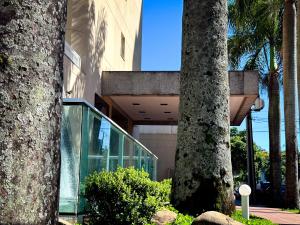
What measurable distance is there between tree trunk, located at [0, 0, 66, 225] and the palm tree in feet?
71.2

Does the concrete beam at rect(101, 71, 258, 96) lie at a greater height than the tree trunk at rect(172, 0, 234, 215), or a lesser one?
greater

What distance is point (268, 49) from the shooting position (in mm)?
28031

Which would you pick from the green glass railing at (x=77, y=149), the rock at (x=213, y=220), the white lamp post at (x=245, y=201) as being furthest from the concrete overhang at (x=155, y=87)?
the rock at (x=213, y=220)

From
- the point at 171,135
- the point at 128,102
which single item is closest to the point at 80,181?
the point at 128,102

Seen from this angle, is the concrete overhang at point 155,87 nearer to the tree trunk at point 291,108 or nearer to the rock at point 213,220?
the tree trunk at point 291,108

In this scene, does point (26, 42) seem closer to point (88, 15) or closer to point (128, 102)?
point (88, 15)

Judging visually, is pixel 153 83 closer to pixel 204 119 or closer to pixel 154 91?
pixel 154 91

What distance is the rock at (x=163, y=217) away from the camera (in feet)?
25.7

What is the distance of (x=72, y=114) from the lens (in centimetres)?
852

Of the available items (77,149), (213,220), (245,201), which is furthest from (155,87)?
(213,220)

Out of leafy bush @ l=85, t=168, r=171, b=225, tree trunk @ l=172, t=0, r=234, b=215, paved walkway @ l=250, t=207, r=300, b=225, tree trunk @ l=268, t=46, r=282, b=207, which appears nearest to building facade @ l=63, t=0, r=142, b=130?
tree trunk @ l=172, t=0, r=234, b=215

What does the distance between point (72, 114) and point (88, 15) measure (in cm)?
932

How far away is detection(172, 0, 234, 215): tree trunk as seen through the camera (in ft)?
29.9

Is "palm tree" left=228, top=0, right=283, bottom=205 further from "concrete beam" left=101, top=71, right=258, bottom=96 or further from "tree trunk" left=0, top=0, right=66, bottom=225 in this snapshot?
"tree trunk" left=0, top=0, right=66, bottom=225
